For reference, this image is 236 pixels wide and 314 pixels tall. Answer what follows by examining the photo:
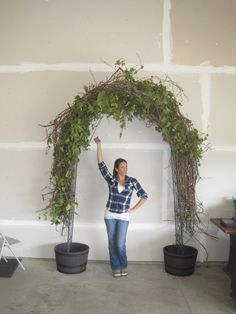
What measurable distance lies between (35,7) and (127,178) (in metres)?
2.36

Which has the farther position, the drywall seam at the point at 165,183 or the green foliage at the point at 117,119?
the drywall seam at the point at 165,183

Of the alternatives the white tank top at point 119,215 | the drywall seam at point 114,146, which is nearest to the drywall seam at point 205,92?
the drywall seam at point 114,146

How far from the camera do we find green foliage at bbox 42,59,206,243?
4.34 meters

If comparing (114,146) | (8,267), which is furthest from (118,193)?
(8,267)

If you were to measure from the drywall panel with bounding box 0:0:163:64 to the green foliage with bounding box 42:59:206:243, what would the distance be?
0.47m

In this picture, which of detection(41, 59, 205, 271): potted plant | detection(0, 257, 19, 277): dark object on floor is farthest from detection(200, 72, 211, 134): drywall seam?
detection(0, 257, 19, 277): dark object on floor

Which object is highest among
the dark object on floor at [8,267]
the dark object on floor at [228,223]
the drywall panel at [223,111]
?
the drywall panel at [223,111]

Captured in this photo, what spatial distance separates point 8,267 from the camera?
4.63 m

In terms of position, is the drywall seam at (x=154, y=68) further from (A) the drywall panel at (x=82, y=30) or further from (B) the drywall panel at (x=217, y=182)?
(B) the drywall panel at (x=217, y=182)

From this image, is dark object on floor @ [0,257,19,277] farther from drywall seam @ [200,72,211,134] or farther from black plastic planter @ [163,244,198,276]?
drywall seam @ [200,72,211,134]

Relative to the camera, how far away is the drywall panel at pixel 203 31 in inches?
189

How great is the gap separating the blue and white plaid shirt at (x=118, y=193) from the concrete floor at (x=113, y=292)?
78cm

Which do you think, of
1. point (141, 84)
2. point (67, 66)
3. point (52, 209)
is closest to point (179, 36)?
point (141, 84)

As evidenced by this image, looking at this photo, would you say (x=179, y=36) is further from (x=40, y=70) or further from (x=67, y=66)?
(x=40, y=70)
